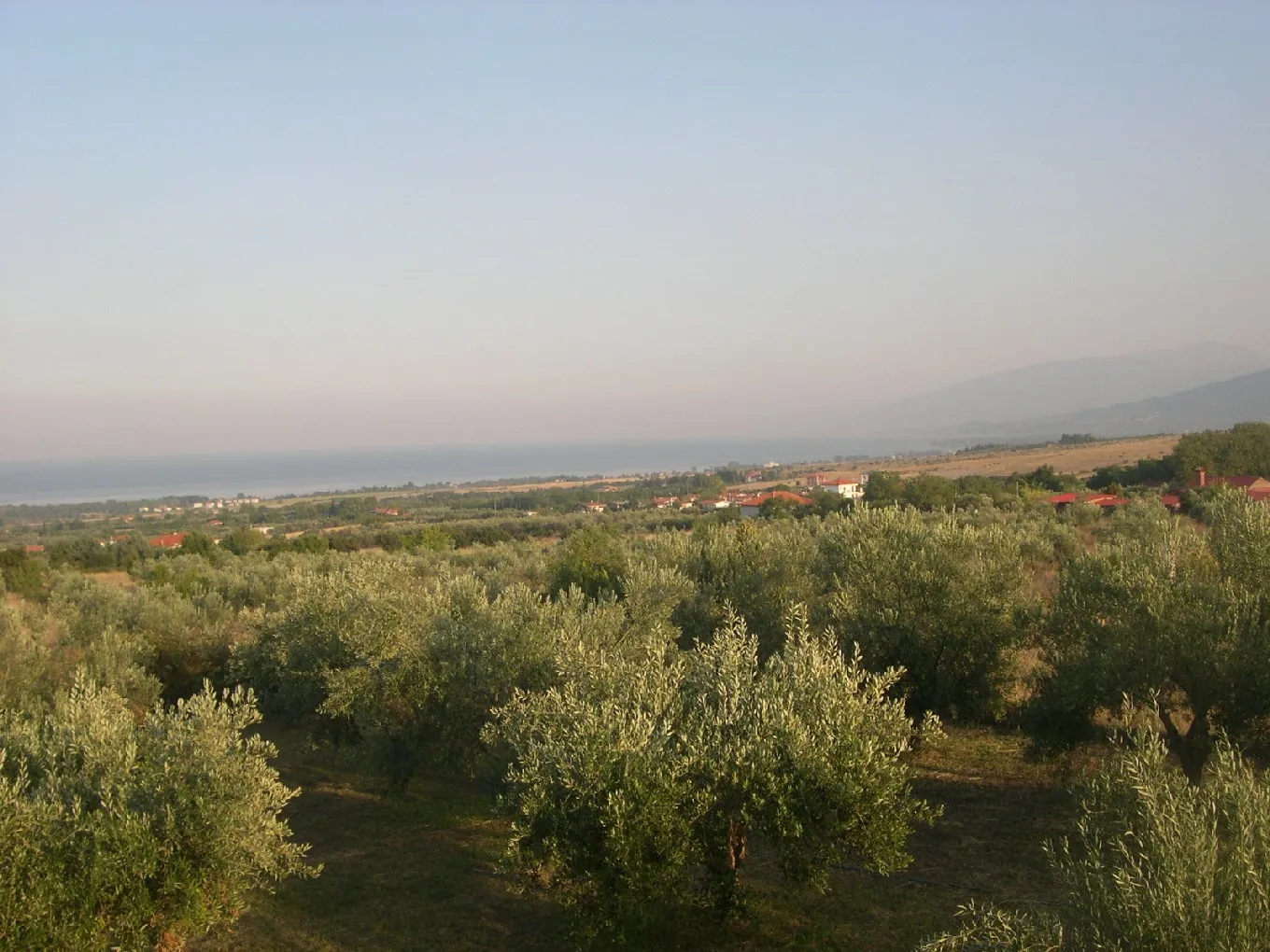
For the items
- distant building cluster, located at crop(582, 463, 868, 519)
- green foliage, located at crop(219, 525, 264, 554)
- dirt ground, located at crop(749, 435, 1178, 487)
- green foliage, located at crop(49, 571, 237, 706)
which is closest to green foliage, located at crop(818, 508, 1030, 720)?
green foliage, located at crop(49, 571, 237, 706)

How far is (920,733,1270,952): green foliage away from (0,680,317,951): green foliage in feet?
27.8

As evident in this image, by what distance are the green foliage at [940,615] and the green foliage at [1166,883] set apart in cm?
865

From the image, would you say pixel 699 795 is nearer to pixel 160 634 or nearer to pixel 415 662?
pixel 415 662

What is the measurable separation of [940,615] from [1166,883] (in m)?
10.8

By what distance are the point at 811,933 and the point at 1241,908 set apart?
635 cm

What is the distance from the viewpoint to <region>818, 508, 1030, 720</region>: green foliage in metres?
16.7

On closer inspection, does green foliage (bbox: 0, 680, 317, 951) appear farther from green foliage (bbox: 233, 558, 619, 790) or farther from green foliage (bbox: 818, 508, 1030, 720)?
green foliage (bbox: 818, 508, 1030, 720)

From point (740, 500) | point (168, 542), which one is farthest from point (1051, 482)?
point (168, 542)

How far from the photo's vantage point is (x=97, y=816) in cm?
999

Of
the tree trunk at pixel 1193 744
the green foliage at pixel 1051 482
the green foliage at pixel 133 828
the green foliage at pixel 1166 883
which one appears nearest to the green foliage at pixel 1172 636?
the tree trunk at pixel 1193 744

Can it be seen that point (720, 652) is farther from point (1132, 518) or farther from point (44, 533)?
point (44, 533)

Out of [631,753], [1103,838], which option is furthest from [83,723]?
[1103,838]

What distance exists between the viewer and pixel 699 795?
9.77 meters

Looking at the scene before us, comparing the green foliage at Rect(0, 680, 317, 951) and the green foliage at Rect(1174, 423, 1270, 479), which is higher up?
the green foliage at Rect(1174, 423, 1270, 479)
